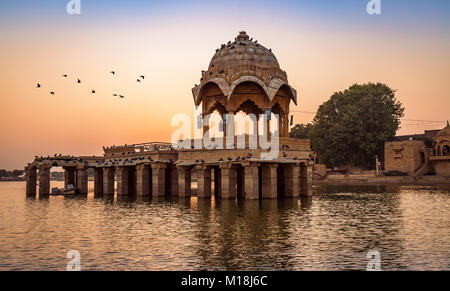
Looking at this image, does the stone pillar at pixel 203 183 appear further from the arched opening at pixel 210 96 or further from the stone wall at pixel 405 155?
the stone wall at pixel 405 155

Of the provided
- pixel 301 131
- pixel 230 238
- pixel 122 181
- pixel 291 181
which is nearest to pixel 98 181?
pixel 122 181

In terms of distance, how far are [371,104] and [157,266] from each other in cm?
7404

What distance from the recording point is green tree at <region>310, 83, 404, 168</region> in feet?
267

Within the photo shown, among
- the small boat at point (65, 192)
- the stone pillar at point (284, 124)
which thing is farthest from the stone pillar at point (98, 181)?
the stone pillar at point (284, 124)

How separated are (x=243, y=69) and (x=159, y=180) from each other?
13.2m

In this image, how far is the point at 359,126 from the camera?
3182 inches

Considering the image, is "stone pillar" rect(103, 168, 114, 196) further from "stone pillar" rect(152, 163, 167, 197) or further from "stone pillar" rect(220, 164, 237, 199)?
Result: "stone pillar" rect(220, 164, 237, 199)

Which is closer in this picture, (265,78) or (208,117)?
(265,78)

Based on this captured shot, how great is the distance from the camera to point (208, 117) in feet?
150

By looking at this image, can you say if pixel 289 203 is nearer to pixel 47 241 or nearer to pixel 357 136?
pixel 47 241

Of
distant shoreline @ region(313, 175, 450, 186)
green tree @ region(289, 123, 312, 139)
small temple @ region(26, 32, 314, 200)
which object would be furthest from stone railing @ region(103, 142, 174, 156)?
green tree @ region(289, 123, 312, 139)

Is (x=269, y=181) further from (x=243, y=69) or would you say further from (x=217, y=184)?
(x=243, y=69)

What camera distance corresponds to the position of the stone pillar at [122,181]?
4841cm
